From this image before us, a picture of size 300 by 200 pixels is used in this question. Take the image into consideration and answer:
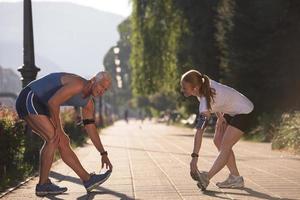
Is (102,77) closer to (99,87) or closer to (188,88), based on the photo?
(99,87)

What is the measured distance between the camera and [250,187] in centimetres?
819

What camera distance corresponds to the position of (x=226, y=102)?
7648 mm

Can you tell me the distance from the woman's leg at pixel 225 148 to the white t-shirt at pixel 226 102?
24 cm

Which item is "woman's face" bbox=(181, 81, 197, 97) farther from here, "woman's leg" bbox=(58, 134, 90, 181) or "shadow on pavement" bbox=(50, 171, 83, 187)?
"shadow on pavement" bbox=(50, 171, 83, 187)

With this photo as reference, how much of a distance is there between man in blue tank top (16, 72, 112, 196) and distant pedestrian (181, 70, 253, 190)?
1044 mm

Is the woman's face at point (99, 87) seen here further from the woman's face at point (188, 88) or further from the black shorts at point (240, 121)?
the black shorts at point (240, 121)

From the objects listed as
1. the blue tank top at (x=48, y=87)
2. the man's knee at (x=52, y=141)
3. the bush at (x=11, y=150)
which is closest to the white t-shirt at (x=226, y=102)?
the blue tank top at (x=48, y=87)

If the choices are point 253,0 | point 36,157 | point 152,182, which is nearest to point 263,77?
point 253,0

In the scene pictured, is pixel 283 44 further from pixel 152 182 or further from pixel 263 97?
pixel 152 182

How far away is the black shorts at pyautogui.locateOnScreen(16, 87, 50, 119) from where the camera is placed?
23.9 feet

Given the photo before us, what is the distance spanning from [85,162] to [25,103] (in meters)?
5.98

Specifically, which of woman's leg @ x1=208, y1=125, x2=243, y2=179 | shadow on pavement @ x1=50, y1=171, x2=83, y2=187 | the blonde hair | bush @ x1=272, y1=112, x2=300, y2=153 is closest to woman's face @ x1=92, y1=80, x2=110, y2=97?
the blonde hair

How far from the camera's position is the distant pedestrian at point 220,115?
7324mm

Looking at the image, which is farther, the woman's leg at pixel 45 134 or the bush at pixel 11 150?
the bush at pixel 11 150
